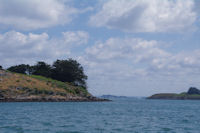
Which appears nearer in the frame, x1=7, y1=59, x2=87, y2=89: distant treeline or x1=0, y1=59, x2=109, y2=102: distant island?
x1=0, y1=59, x2=109, y2=102: distant island

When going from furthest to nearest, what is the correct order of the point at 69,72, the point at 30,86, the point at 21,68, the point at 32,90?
the point at 21,68 → the point at 69,72 → the point at 30,86 → the point at 32,90

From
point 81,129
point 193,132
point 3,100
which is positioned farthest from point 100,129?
point 3,100

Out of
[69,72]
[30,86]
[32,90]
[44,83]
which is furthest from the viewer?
[69,72]

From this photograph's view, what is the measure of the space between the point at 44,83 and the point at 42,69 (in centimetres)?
3471

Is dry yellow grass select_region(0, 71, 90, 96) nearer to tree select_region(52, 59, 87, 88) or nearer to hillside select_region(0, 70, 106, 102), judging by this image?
hillside select_region(0, 70, 106, 102)

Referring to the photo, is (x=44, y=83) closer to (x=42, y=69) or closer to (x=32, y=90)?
(x=32, y=90)

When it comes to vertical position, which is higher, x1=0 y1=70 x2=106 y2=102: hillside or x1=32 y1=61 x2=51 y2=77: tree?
x1=32 y1=61 x2=51 y2=77: tree

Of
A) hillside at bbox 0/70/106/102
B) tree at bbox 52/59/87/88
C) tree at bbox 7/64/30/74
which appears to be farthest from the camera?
tree at bbox 7/64/30/74

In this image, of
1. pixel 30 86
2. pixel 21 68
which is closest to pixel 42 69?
pixel 21 68

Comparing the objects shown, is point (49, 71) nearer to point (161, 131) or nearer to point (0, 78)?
point (0, 78)

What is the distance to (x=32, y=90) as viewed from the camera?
117 meters

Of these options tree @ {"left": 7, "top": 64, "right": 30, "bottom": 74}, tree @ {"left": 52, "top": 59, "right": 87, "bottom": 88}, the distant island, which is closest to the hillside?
the distant island

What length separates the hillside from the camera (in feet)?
363

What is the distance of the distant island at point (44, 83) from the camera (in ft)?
371
